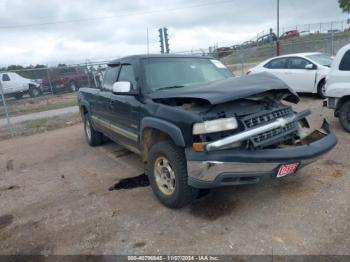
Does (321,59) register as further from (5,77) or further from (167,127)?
(5,77)

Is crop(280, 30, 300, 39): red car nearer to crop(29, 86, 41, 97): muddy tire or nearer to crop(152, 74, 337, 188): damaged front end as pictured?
crop(29, 86, 41, 97): muddy tire

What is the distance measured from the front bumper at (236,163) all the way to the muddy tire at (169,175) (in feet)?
0.58

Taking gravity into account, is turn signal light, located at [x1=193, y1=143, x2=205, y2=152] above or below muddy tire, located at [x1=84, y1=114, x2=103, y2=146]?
above

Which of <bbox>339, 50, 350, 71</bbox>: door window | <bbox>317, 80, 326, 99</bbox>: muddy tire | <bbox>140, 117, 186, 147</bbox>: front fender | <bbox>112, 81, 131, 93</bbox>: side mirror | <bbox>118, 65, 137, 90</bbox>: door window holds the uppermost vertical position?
<bbox>118, 65, 137, 90</bbox>: door window

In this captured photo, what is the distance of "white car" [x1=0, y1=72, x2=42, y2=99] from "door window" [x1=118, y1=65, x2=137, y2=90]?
16.0m

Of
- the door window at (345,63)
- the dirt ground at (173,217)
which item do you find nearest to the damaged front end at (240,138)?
the dirt ground at (173,217)

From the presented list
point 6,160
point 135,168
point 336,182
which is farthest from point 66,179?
point 336,182

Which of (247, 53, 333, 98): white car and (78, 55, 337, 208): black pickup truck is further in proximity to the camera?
(247, 53, 333, 98): white car

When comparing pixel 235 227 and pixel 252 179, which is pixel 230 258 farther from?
pixel 252 179

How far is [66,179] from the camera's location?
5.23 metres

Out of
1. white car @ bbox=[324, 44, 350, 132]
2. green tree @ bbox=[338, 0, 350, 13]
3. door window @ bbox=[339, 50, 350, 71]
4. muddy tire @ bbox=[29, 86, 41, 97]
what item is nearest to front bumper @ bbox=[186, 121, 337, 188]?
white car @ bbox=[324, 44, 350, 132]

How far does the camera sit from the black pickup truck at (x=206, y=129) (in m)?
3.16

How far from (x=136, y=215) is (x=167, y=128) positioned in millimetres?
1131

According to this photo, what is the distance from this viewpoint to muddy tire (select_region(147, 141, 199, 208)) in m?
3.47
